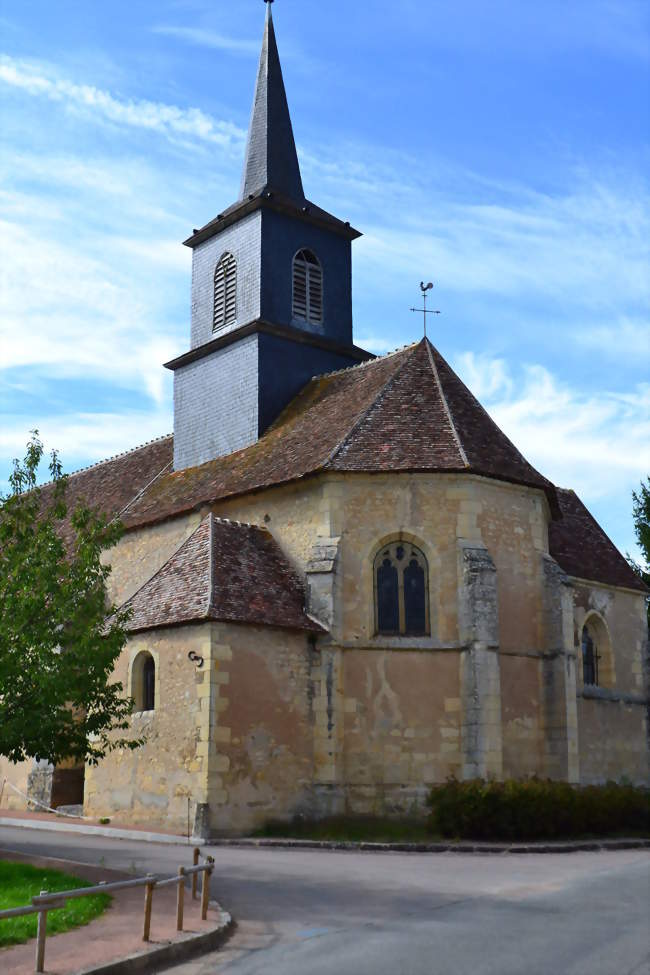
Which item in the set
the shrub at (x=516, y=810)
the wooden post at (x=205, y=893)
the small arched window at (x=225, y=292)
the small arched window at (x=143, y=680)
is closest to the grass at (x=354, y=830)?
the shrub at (x=516, y=810)

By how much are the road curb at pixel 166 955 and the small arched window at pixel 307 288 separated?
2054 centimetres

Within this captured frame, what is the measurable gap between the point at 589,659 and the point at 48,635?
1566 centimetres

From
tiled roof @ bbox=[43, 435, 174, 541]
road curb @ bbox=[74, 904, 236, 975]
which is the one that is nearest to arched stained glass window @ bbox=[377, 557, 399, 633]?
tiled roof @ bbox=[43, 435, 174, 541]

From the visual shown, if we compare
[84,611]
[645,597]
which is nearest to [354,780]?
[84,611]

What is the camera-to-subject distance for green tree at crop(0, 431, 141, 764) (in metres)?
14.0

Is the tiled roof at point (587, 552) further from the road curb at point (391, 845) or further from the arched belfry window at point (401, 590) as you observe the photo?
the road curb at point (391, 845)

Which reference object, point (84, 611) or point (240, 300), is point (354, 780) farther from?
point (240, 300)

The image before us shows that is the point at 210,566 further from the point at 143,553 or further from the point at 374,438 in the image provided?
the point at 143,553

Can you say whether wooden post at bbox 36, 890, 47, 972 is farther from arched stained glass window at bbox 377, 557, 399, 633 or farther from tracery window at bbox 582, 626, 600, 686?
tracery window at bbox 582, 626, 600, 686

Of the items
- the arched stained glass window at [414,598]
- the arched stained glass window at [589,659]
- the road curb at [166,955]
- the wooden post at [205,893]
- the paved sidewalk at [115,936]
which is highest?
the arched stained glass window at [414,598]

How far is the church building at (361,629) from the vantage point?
1964 cm

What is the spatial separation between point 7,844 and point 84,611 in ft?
14.2

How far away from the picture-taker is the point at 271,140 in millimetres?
30297

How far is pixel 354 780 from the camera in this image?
20.3m
